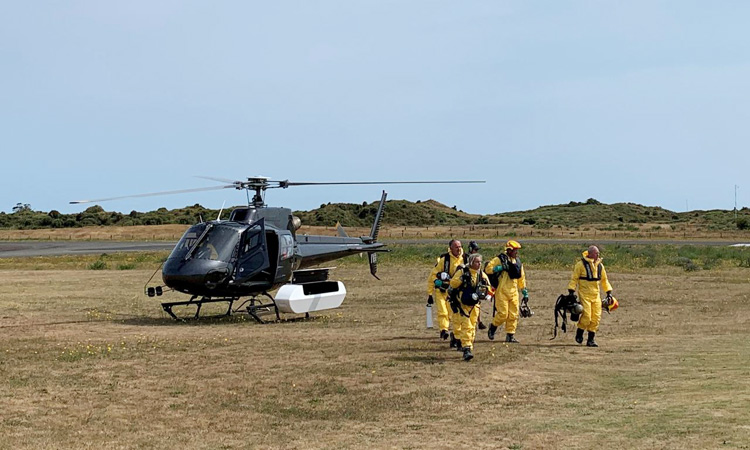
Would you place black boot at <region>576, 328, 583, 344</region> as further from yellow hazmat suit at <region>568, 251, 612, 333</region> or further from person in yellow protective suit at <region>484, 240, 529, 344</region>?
person in yellow protective suit at <region>484, 240, 529, 344</region>

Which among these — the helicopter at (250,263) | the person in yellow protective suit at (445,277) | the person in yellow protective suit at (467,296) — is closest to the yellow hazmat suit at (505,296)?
the person in yellow protective suit at (445,277)

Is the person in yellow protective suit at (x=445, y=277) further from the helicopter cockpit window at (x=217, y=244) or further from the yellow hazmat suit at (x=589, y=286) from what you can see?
the helicopter cockpit window at (x=217, y=244)

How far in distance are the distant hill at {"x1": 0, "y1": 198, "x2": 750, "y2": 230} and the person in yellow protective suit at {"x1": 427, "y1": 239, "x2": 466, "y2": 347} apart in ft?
250

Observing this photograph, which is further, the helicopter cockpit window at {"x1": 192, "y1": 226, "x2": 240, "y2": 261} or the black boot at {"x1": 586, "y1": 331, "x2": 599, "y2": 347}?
the helicopter cockpit window at {"x1": 192, "y1": 226, "x2": 240, "y2": 261}

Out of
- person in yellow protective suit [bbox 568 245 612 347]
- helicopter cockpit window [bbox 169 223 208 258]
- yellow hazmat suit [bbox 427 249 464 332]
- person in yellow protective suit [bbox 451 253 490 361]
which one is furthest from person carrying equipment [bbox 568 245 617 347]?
helicopter cockpit window [bbox 169 223 208 258]

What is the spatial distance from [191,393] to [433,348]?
17.9ft

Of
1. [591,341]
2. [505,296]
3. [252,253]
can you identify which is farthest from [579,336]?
[252,253]

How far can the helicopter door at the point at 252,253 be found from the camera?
20.0 metres

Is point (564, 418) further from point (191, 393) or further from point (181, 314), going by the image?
point (181, 314)

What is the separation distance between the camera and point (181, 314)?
22938mm

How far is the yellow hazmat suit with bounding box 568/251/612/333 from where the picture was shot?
15.8 meters

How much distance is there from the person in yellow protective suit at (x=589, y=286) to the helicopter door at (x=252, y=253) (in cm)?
787

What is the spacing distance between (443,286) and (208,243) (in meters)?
7.04

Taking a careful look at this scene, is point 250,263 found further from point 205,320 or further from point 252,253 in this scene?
point 205,320
